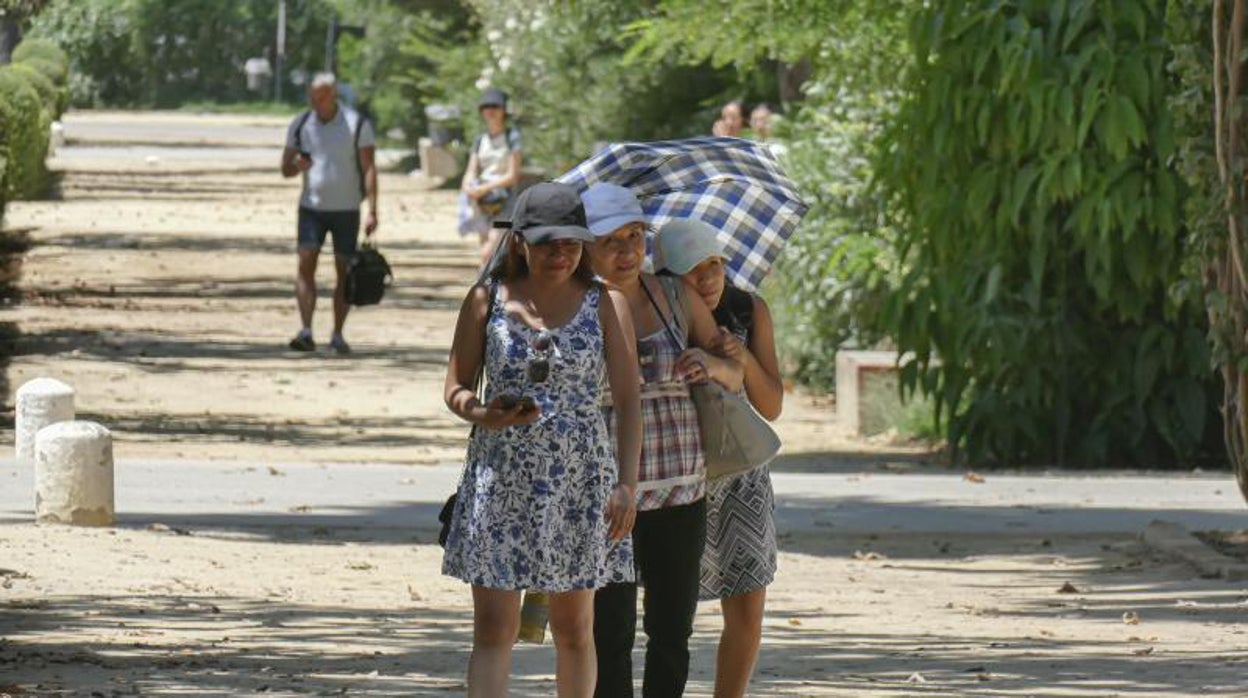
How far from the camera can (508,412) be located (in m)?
6.37

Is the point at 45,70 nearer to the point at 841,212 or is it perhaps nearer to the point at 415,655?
the point at 841,212

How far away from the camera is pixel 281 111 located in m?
88.6

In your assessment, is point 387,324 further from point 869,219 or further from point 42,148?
point 42,148

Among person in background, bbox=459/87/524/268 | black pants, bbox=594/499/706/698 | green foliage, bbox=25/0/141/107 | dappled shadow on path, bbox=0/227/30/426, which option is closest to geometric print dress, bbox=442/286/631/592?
black pants, bbox=594/499/706/698

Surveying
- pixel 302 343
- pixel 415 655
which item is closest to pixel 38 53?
pixel 302 343

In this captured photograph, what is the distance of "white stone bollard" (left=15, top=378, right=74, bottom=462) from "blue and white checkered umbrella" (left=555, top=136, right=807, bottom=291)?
20.3 feet

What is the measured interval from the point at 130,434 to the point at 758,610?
8166 mm

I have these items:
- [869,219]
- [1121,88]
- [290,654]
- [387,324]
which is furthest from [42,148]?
[290,654]

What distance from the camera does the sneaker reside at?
63.1 ft

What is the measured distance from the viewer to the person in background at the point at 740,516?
7016 mm

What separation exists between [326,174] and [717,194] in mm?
11263

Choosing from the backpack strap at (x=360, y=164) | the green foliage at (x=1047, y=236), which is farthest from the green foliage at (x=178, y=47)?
the green foliage at (x=1047, y=236)

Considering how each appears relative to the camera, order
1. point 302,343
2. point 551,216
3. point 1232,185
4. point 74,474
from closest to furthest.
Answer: point 551,216, point 1232,185, point 74,474, point 302,343

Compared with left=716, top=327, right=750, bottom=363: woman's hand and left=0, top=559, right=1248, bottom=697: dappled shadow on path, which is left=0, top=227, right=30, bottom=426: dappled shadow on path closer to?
left=0, top=559, right=1248, bottom=697: dappled shadow on path
